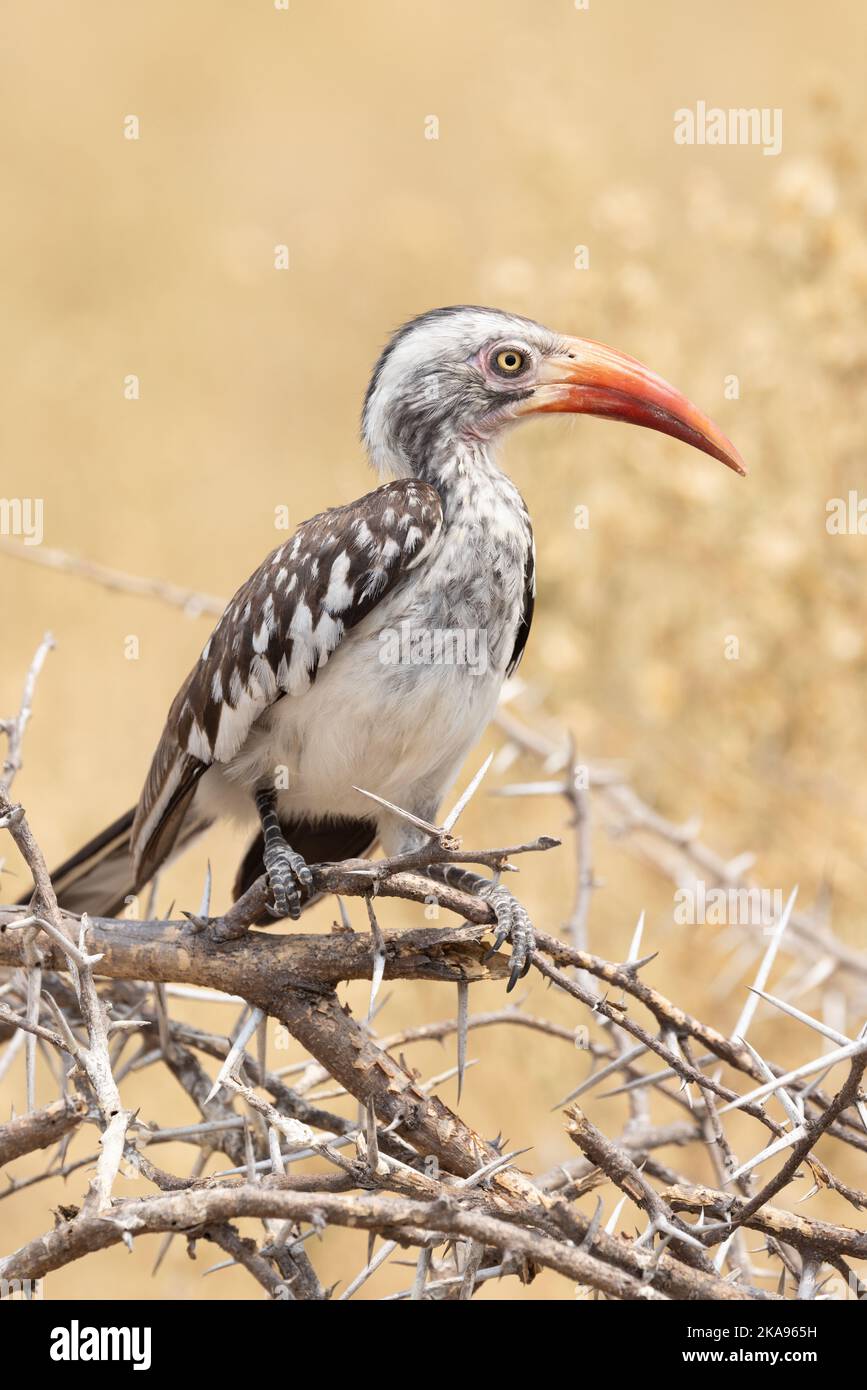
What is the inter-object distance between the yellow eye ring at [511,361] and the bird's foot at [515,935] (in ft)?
4.40

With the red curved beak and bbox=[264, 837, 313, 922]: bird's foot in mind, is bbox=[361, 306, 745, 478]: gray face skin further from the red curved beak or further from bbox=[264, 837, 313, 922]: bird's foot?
bbox=[264, 837, 313, 922]: bird's foot

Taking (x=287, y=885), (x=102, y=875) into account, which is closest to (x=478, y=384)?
(x=287, y=885)

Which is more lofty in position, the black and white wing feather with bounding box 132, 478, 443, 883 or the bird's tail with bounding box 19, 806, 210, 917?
the black and white wing feather with bounding box 132, 478, 443, 883

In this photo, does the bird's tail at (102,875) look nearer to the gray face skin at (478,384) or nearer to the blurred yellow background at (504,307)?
the gray face skin at (478,384)

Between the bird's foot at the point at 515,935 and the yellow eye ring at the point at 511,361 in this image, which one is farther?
the yellow eye ring at the point at 511,361

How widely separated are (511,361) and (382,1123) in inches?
69.8

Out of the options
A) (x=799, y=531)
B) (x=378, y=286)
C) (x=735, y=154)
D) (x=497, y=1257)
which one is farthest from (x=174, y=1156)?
(x=735, y=154)

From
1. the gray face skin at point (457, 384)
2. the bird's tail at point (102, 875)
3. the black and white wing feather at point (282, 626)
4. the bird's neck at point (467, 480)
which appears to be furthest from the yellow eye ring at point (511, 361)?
the bird's tail at point (102, 875)

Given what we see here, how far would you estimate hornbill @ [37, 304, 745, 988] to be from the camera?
2.76 meters

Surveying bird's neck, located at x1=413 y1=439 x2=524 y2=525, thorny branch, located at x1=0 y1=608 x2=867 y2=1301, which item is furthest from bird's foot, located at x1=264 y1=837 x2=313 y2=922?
bird's neck, located at x1=413 y1=439 x2=524 y2=525

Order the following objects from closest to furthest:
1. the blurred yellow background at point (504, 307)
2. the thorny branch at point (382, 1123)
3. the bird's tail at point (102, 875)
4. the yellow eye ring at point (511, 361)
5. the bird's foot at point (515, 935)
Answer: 1. the thorny branch at point (382, 1123)
2. the bird's foot at point (515, 935)
3. the bird's tail at point (102, 875)
4. the yellow eye ring at point (511, 361)
5. the blurred yellow background at point (504, 307)

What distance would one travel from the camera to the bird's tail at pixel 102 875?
121 inches

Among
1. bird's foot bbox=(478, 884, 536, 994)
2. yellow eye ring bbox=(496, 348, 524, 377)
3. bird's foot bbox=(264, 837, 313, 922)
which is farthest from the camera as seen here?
yellow eye ring bbox=(496, 348, 524, 377)
